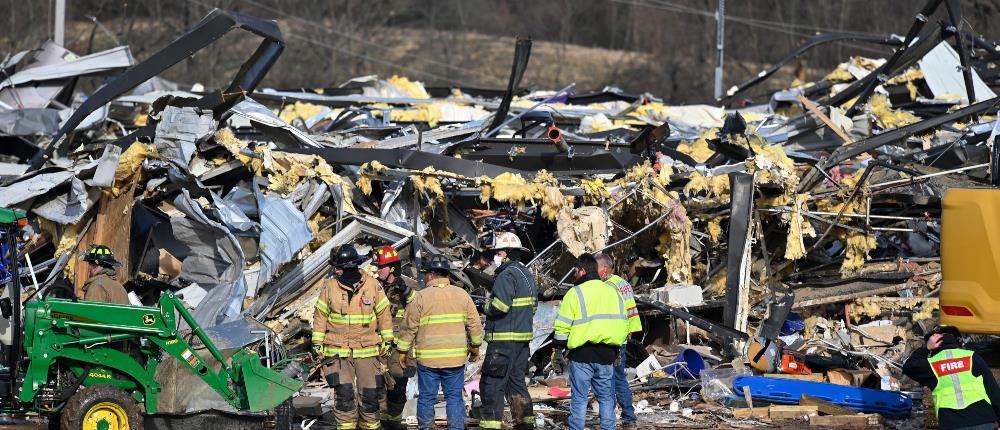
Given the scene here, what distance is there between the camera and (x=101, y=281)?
8.79 m

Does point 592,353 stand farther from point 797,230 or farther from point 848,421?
point 797,230

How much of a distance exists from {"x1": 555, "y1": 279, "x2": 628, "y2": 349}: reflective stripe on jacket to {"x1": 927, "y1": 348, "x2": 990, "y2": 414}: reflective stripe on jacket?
223 cm

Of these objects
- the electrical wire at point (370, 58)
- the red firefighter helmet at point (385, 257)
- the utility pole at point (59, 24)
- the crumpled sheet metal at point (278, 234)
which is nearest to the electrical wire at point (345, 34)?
the electrical wire at point (370, 58)

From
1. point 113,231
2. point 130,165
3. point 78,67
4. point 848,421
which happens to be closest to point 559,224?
point 848,421

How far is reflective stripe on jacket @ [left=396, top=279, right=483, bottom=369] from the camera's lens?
8.40m

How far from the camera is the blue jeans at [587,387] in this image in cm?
843

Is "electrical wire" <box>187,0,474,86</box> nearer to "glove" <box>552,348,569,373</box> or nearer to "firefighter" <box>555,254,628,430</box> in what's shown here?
"glove" <box>552,348,569,373</box>

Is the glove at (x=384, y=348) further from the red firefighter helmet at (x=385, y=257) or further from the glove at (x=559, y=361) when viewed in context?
the glove at (x=559, y=361)

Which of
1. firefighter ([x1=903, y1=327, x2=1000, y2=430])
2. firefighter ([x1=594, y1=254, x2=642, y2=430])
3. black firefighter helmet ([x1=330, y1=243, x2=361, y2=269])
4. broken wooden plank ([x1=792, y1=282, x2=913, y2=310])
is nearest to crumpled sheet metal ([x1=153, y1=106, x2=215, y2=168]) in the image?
black firefighter helmet ([x1=330, y1=243, x2=361, y2=269])

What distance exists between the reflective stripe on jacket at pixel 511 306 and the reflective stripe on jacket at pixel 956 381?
2.93 metres

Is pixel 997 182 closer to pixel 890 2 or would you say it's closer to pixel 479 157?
pixel 479 157

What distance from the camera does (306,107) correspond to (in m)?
17.3

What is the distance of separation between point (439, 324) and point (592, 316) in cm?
115

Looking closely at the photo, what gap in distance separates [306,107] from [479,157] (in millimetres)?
5657
